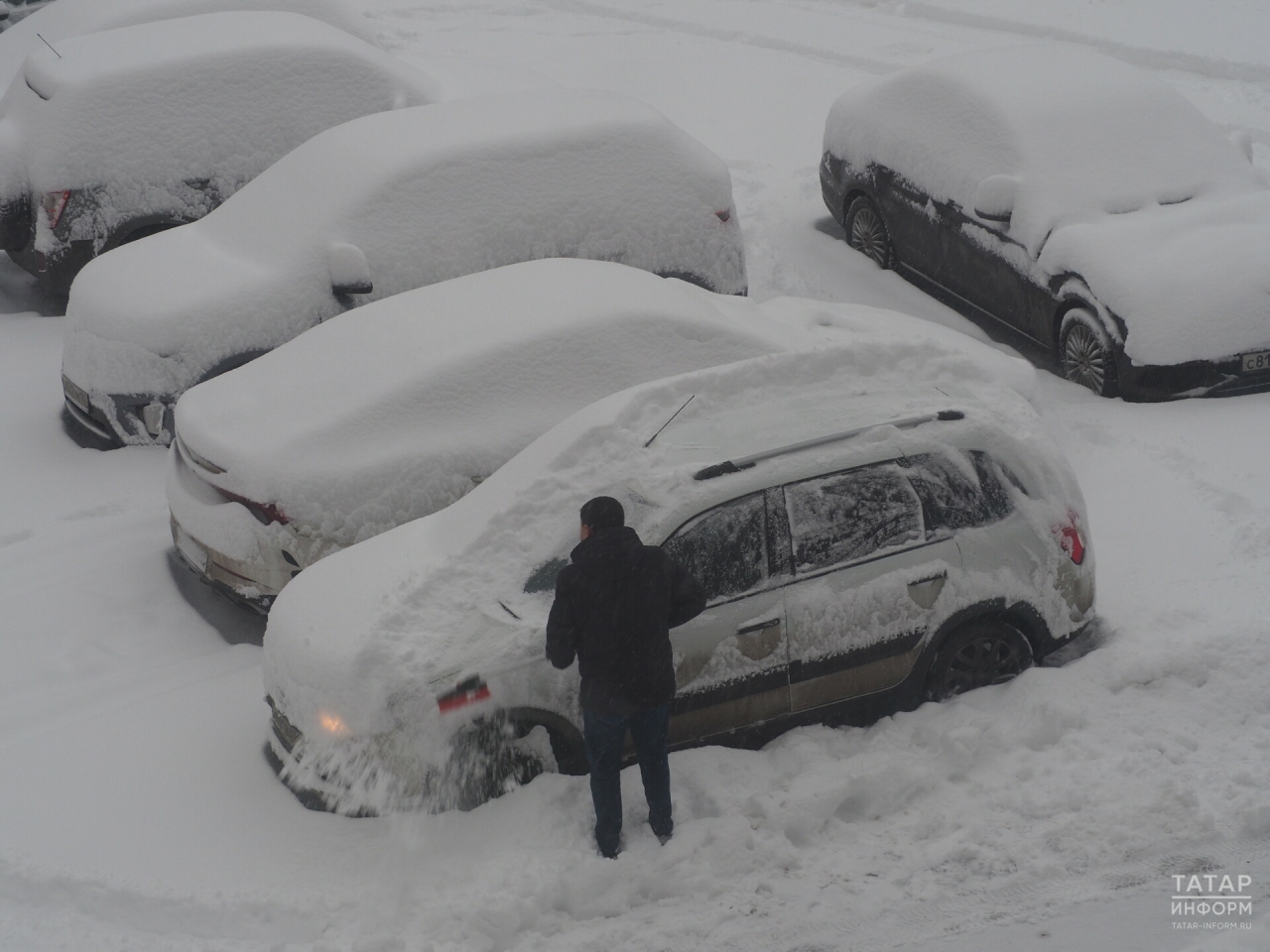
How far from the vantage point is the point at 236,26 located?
32.4ft

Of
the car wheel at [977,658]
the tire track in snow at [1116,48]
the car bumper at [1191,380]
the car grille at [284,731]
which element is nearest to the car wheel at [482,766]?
the car grille at [284,731]

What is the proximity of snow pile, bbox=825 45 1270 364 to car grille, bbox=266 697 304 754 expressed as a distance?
545 centimetres

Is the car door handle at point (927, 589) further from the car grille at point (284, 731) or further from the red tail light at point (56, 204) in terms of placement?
the red tail light at point (56, 204)

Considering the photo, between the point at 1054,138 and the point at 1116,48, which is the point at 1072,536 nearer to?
the point at 1054,138

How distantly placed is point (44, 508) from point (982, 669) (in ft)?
16.9

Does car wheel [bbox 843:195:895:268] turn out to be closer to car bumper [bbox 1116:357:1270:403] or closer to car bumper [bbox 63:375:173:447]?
car bumper [bbox 1116:357:1270:403]

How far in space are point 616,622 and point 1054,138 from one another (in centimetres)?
603

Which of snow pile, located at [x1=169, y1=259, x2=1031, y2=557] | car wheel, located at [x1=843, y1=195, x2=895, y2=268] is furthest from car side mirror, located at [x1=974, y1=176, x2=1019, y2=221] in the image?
snow pile, located at [x1=169, y1=259, x2=1031, y2=557]

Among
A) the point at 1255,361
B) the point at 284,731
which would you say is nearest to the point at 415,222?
the point at 284,731

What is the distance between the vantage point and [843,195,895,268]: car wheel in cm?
988

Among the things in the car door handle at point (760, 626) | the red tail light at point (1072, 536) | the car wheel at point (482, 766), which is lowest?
the car wheel at point (482, 766)

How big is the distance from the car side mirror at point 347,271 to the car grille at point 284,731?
297 centimetres

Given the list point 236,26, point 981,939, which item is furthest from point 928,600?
point 236,26

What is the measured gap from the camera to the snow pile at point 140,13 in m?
11.6
